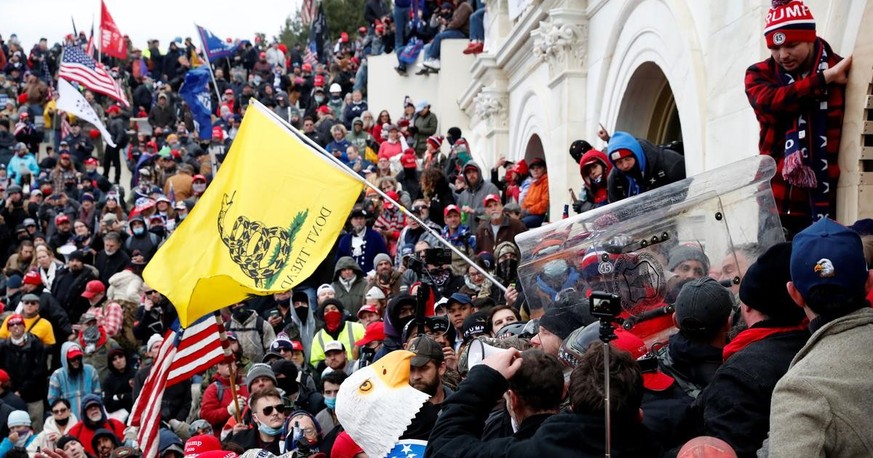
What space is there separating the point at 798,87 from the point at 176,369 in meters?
5.34

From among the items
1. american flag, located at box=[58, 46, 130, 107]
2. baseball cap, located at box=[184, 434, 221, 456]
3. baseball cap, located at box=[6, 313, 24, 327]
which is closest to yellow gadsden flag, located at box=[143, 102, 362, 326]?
baseball cap, located at box=[184, 434, 221, 456]

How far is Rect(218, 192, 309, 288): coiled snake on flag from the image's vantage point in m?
7.54

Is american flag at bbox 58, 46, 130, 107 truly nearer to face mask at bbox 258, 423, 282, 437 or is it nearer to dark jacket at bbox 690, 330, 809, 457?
face mask at bbox 258, 423, 282, 437

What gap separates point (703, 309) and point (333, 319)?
21.6 feet

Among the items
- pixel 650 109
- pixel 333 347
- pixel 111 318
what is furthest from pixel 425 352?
pixel 111 318

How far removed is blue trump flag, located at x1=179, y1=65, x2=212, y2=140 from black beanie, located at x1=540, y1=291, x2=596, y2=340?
20949 millimetres

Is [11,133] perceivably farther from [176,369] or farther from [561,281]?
[561,281]

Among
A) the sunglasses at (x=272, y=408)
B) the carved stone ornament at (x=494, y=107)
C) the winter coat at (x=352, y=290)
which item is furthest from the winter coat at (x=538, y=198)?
the sunglasses at (x=272, y=408)

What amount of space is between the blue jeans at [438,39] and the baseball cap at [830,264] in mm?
21587

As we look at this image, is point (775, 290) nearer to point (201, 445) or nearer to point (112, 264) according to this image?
point (201, 445)

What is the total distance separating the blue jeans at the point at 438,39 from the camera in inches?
968

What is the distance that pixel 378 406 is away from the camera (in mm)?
4840

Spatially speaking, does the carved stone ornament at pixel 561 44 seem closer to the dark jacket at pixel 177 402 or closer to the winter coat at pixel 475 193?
the winter coat at pixel 475 193

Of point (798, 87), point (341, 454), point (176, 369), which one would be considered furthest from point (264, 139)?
point (798, 87)
